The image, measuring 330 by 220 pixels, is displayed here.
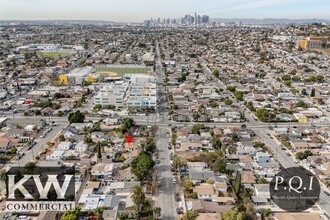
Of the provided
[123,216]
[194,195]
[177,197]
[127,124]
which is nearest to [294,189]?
[194,195]

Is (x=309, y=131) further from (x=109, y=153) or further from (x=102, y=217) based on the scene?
(x=102, y=217)

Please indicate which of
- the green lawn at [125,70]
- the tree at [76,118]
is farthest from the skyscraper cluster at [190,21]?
the tree at [76,118]

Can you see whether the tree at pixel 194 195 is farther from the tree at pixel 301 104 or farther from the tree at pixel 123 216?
the tree at pixel 301 104

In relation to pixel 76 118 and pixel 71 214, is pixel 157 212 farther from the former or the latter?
pixel 76 118

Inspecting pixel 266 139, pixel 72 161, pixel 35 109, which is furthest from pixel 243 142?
pixel 35 109

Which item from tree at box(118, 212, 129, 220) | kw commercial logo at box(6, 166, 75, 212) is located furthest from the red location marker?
tree at box(118, 212, 129, 220)

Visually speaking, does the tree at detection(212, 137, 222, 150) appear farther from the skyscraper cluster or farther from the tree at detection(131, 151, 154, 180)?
the skyscraper cluster
